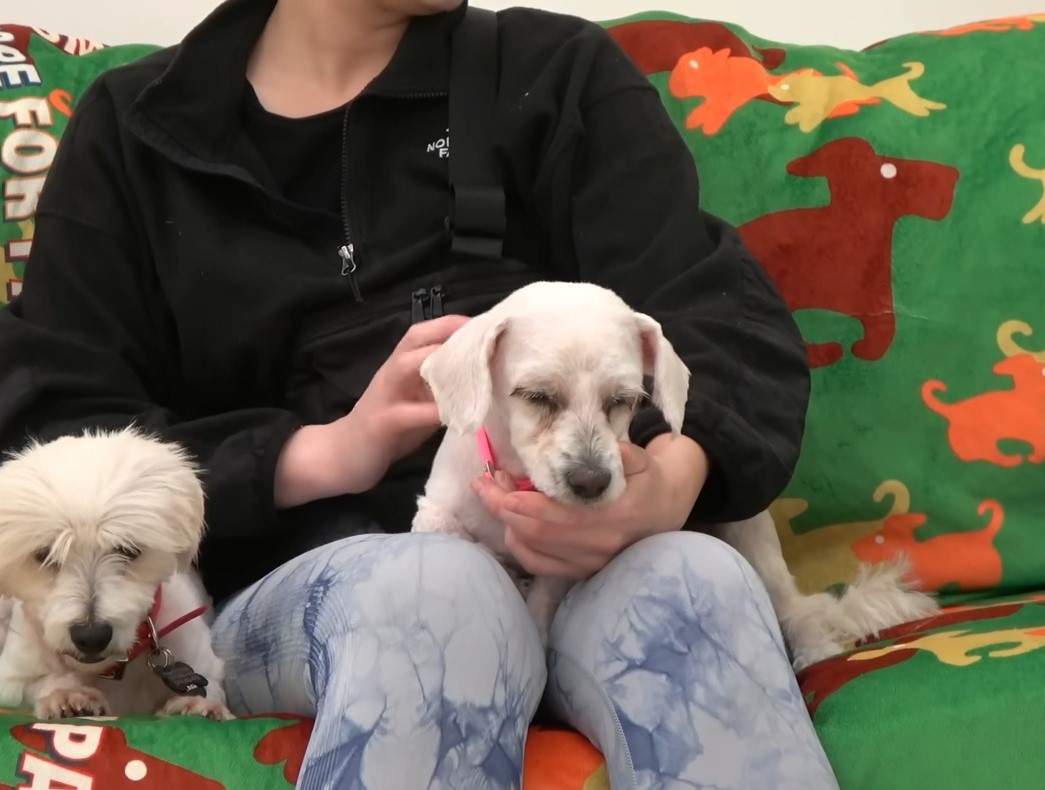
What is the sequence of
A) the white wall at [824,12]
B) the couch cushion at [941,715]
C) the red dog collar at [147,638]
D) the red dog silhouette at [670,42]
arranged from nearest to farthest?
the couch cushion at [941,715]
the red dog collar at [147,638]
the red dog silhouette at [670,42]
the white wall at [824,12]

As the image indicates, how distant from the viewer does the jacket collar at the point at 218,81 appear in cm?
116

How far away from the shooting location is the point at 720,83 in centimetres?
152

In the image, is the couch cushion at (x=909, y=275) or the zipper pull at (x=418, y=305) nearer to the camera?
the zipper pull at (x=418, y=305)

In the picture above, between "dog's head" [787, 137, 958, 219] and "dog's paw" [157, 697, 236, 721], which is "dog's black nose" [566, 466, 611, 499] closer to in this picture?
"dog's paw" [157, 697, 236, 721]

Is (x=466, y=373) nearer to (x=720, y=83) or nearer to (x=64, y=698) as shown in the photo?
(x=64, y=698)

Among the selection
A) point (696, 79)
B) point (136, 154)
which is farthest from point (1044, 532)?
point (136, 154)

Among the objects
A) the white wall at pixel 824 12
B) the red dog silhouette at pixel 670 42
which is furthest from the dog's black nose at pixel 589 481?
the white wall at pixel 824 12

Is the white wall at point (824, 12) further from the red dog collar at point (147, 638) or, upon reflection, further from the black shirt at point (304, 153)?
the red dog collar at point (147, 638)

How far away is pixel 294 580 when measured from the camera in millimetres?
917

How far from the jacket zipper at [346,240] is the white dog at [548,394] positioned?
213 mm

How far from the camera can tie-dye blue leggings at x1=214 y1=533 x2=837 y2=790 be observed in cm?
76

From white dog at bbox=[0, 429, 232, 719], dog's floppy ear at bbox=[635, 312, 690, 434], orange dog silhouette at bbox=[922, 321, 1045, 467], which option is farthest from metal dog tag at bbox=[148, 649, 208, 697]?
orange dog silhouette at bbox=[922, 321, 1045, 467]

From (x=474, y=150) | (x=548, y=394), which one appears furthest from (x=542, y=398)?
(x=474, y=150)

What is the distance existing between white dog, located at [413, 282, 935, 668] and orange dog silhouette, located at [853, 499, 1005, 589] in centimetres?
53
